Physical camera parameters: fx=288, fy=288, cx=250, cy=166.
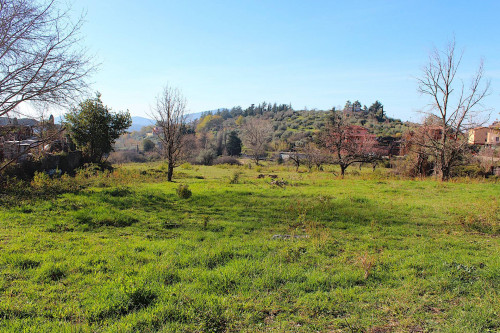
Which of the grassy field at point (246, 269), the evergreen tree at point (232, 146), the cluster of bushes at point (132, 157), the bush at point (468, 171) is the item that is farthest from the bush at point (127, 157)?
the bush at point (468, 171)

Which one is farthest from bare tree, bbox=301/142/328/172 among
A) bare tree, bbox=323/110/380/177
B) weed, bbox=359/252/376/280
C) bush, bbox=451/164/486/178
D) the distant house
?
weed, bbox=359/252/376/280

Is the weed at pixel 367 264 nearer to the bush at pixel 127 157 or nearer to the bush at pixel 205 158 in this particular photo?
the bush at pixel 205 158

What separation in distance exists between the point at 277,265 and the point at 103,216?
5.17 metres

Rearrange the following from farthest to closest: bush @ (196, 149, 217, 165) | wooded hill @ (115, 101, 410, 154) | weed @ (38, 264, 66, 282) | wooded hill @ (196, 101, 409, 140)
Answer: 1. wooded hill @ (196, 101, 409, 140)
2. wooded hill @ (115, 101, 410, 154)
3. bush @ (196, 149, 217, 165)
4. weed @ (38, 264, 66, 282)

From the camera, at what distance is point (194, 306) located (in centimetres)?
353

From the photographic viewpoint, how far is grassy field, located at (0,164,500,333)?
328 cm

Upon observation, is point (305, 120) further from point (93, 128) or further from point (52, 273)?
point (52, 273)

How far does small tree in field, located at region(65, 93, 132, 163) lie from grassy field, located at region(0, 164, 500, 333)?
16617 millimetres

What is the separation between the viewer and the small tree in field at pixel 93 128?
77.3ft

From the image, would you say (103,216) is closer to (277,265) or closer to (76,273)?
(76,273)

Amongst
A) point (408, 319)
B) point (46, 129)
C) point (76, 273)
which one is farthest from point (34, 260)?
point (46, 129)

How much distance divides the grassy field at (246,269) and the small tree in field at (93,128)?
16617mm

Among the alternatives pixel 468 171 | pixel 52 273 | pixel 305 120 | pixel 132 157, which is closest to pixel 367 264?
pixel 52 273

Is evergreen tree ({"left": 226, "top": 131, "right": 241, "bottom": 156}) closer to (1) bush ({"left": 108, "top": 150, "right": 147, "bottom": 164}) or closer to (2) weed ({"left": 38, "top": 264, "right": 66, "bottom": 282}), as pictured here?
(1) bush ({"left": 108, "top": 150, "right": 147, "bottom": 164})
